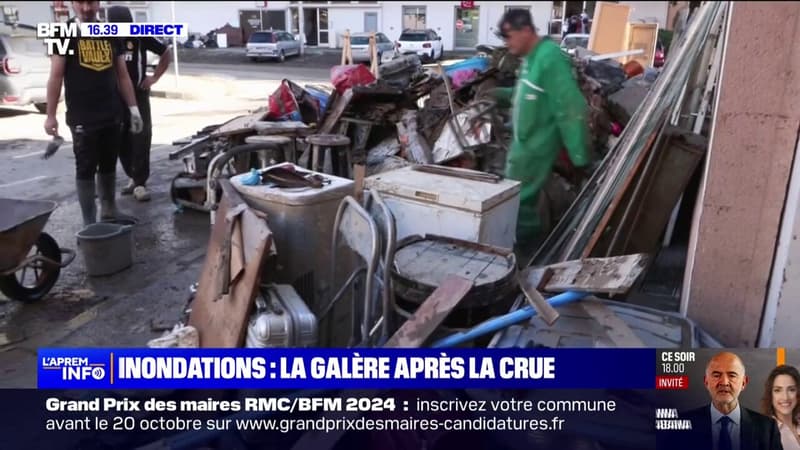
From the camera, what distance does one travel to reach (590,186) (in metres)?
3.99

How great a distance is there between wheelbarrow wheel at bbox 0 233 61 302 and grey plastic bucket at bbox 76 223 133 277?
0.68ft

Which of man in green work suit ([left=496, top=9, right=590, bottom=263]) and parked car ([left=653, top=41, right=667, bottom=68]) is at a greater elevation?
parked car ([left=653, top=41, right=667, bottom=68])

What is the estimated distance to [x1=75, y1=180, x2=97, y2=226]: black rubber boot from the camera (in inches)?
176

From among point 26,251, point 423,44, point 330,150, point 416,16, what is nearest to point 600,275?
point 26,251

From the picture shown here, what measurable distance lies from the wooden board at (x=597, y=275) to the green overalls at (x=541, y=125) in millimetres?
1226

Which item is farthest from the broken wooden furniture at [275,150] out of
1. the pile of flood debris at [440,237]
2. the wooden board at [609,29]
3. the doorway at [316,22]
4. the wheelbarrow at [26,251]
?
the wooden board at [609,29]

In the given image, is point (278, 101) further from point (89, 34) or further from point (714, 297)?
point (714, 297)

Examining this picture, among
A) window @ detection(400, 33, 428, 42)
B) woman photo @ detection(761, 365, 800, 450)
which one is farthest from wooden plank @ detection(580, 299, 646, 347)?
window @ detection(400, 33, 428, 42)

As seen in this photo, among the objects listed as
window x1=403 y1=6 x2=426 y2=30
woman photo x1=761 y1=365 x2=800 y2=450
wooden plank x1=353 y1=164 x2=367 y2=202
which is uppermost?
window x1=403 y1=6 x2=426 y2=30

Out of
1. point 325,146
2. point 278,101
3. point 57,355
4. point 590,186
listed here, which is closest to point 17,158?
point 278,101

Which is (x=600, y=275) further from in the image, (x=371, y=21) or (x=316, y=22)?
(x=316, y=22)

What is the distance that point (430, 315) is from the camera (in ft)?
7.53

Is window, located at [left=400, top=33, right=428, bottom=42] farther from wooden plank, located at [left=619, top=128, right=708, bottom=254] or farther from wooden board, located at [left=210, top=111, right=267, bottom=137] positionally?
wooden plank, located at [left=619, top=128, right=708, bottom=254]

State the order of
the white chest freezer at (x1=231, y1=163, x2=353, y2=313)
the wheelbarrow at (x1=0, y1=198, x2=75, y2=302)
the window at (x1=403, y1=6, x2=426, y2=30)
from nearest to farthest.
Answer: the white chest freezer at (x1=231, y1=163, x2=353, y2=313) → the wheelbarrow at (x1=0, y1=198, x2=75, y2=302) → the window at (x1=403, y1=6, x2=426, y2=30)
